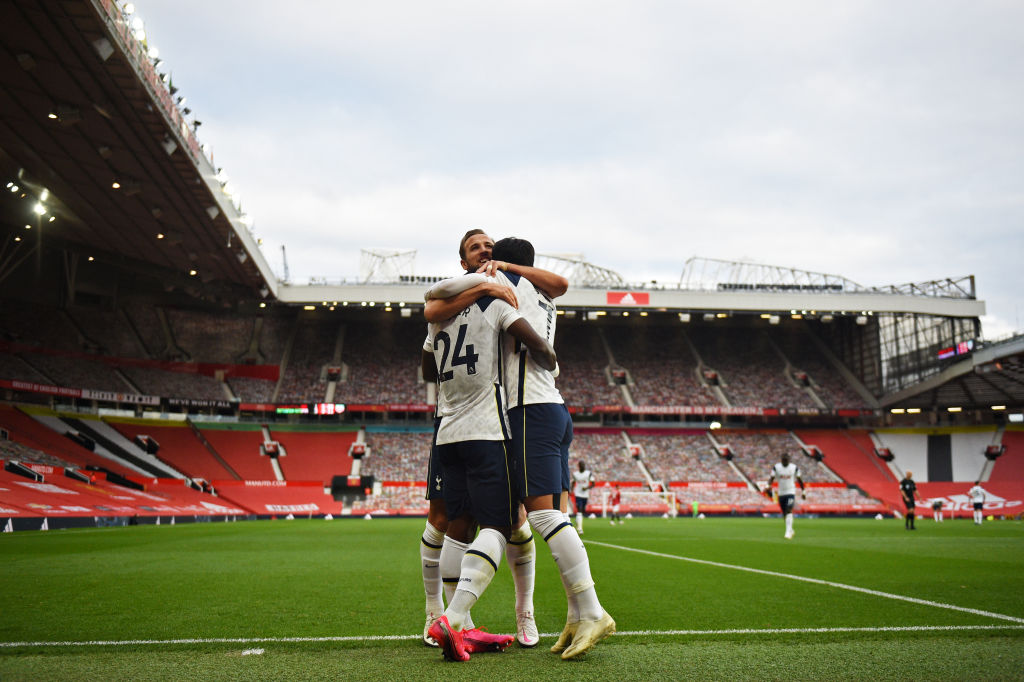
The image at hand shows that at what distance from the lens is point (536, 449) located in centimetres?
395

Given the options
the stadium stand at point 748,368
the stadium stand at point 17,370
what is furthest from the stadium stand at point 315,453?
the stadium stand at point 748,368

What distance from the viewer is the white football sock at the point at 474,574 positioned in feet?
11.9

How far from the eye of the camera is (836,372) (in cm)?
4997

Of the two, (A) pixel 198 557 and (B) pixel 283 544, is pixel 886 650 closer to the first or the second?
(A) pixel 198 557

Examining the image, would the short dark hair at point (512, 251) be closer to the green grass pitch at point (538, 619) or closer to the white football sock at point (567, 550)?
the white football sock at point (567, 550)

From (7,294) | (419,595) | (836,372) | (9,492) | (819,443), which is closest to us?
(419,595)

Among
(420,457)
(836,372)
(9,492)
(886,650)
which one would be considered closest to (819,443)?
(836,372)

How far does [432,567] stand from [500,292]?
1743mm

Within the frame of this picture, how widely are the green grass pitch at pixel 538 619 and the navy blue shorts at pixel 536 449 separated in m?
0.88

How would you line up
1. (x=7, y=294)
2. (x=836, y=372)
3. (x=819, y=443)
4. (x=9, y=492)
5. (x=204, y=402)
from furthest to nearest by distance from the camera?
(x=836, y=372)
(x=819, y=443)
(x=204, y=402)
(x=7, y=294)
(x=9, y=492)

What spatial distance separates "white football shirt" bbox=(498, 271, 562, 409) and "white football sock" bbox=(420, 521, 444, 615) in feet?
3.52

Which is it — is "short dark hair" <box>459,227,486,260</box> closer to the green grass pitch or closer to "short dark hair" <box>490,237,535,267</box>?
"short dark hair" <box>490,237,535,267</box>

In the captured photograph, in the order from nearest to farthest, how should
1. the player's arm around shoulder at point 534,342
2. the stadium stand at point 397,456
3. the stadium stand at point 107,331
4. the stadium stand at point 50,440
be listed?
1. the player's arm around shoulder at point 534,342
2. the stadium stand at point 50,440
3. the stadium stand at point 107,331
4. the stadium stand at point 397,456

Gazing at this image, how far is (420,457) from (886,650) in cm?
3960
